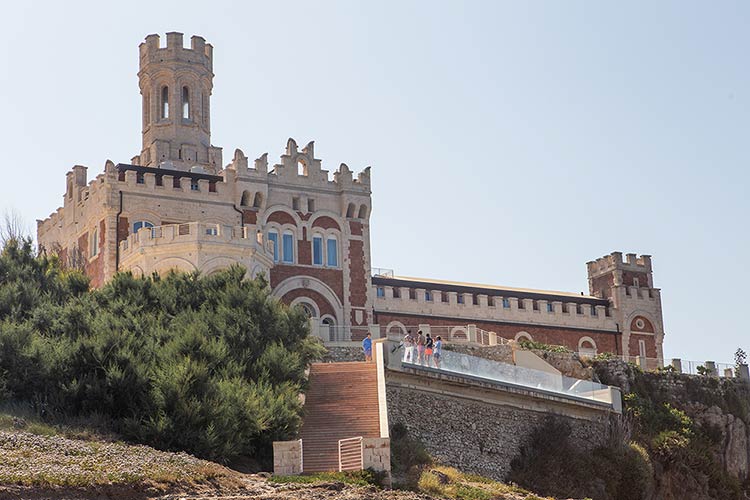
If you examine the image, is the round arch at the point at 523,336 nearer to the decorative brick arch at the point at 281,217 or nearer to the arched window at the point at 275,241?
the decorative brick arch at the point at 281,217

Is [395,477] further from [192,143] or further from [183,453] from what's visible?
[192,143]

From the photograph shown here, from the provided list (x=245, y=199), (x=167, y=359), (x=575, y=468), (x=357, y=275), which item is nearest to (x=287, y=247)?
(x=245, y=199)

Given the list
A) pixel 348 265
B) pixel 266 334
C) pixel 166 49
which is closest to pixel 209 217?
pixel 348 265

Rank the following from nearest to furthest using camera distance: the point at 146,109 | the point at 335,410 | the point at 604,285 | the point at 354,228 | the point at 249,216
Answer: the point at 335,410, the point at 249,216, the point at 354,228, the point at 146,109, the point at 604,285

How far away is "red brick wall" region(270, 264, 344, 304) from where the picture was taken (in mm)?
62656

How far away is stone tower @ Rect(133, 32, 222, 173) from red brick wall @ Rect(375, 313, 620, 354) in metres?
12.5

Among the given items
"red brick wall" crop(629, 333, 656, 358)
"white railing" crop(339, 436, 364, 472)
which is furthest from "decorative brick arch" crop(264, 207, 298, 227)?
"white railing" crop(339, 436, 364, 472)

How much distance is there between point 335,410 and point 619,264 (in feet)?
121

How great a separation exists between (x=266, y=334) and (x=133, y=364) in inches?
270

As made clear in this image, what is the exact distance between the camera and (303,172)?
66.6 m

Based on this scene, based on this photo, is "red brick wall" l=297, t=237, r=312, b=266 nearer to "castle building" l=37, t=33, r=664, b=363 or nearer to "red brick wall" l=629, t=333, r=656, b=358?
"castle building" l=37, t=33, r=664, b=363

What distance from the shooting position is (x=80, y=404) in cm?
3856

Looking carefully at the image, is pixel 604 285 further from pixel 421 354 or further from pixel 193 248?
pixel 421 354

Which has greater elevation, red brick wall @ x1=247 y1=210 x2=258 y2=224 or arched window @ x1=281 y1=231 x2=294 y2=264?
red brick wall @ x1=247 y1=210 x2=258 y2=224
